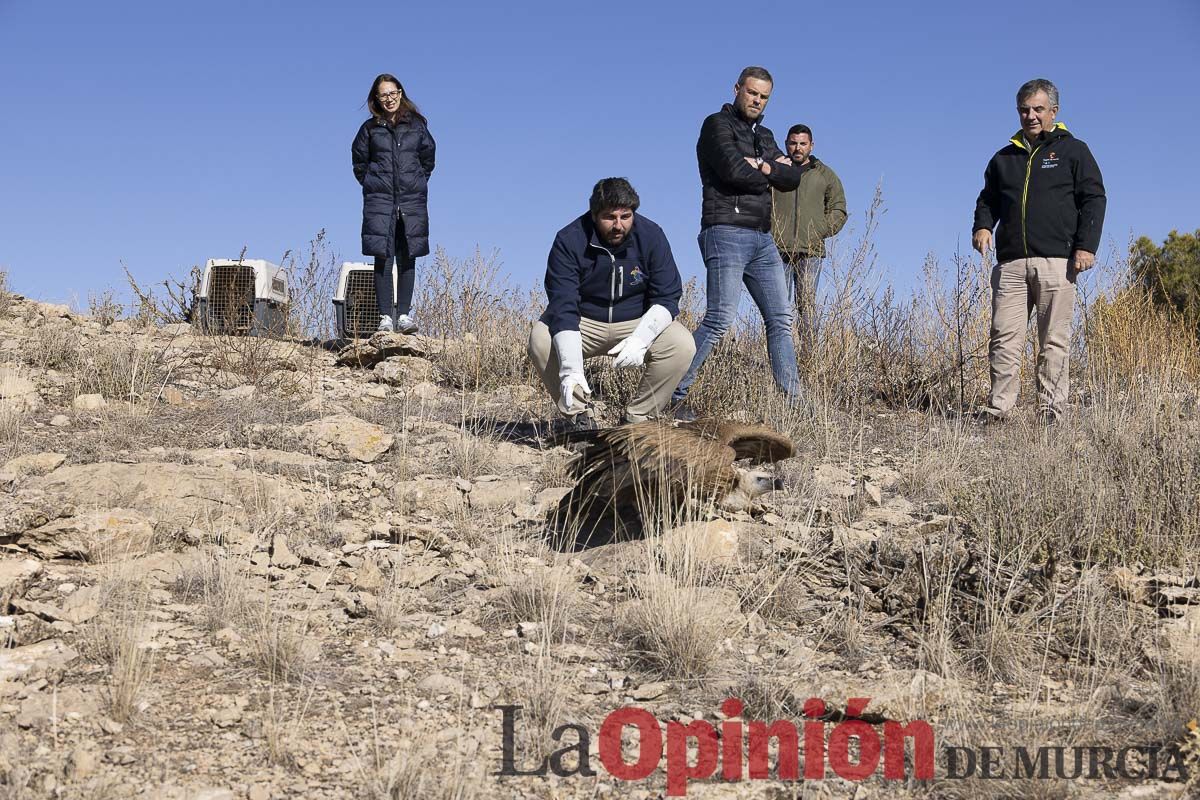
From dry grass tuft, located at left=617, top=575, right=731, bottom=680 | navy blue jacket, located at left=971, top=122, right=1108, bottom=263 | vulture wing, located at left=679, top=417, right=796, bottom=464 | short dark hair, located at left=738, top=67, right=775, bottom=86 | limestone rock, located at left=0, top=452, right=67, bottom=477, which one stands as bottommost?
dry grass tuft, located at left=617, top=575, right=731, bottom=680

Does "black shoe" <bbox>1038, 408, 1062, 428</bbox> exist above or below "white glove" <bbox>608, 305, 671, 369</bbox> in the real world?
below

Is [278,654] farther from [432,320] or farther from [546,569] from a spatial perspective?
[432,320]

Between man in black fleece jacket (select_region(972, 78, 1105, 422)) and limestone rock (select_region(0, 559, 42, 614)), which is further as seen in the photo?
man in black fleece jacket (select_region(972, 78, 1105, 422))

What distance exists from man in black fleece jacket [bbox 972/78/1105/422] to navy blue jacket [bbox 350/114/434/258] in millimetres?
3925

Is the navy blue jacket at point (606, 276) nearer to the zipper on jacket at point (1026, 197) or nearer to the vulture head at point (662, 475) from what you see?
the vulture head at point (662, 475)

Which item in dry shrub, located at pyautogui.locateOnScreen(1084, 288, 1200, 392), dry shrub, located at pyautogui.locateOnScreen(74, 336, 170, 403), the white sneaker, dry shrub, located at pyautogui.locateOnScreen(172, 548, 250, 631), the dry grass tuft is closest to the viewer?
the dry grass tuft

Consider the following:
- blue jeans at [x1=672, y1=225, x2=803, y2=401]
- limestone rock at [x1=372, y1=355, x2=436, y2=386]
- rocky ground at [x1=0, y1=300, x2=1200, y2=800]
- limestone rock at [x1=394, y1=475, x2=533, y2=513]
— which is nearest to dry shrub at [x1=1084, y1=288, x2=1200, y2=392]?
blue jeans at [x1=672, y1=225, x2=803, y2=401]

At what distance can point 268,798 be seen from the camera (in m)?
2.32

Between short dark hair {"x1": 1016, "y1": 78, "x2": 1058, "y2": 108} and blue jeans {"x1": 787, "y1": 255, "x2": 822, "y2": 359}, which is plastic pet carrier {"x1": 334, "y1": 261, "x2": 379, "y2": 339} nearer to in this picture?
blue jeans {"x1": 787, "y1": 255, "x2": 822, "y2": 359}

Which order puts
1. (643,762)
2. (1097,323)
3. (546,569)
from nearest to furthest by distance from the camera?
(643,762)
(546,569)
(1097,323)

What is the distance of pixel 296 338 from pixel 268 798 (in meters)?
6.31

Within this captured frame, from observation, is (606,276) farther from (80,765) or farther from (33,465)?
(80,765)

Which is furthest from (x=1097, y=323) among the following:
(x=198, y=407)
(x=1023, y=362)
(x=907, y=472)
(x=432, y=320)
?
(x=198, y=407)

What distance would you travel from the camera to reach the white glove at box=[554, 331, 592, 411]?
4734 mm
